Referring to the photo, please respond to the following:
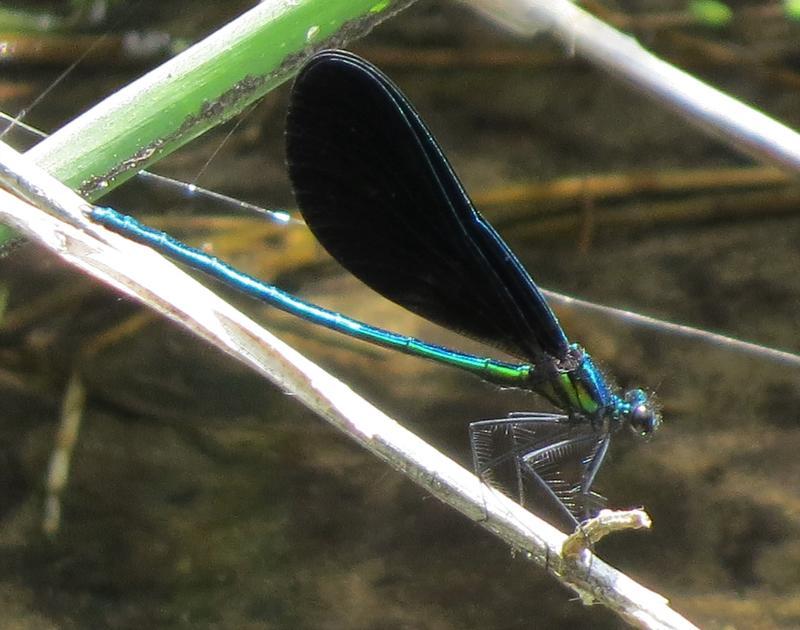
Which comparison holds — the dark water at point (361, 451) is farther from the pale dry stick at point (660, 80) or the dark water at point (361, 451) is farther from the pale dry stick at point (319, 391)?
the pale dry stick at point (319, 391)

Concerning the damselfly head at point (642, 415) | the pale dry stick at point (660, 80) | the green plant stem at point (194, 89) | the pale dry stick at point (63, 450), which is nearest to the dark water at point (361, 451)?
the pale dry stick at point (63, 450)

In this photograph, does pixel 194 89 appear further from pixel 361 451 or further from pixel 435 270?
pixel 361 451

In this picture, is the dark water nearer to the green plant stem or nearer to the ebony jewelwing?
the ebony jewelwing

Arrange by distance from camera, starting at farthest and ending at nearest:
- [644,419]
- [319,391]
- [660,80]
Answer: [644,419], [660,80], [319,391]


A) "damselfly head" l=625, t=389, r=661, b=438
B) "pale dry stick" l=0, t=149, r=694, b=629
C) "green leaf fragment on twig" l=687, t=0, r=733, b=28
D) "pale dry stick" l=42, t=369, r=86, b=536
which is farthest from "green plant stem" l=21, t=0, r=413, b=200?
"green leaf fragment on twig" l=687, t=0, r=733, b=28

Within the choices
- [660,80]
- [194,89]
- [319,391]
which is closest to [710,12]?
[660,80]

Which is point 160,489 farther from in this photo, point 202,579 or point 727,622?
point 727,622

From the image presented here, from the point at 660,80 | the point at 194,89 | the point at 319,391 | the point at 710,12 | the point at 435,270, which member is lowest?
the point at 319,391
